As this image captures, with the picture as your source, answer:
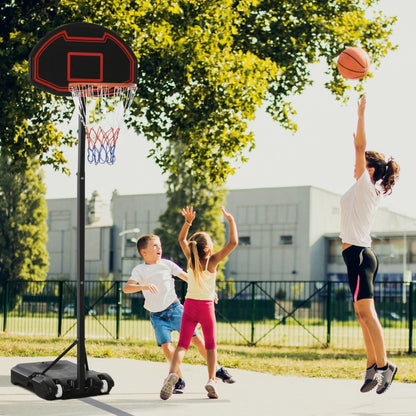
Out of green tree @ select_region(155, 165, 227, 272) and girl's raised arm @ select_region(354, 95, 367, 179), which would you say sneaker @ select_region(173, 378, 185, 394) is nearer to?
girl's raised arm @ select_region(354, 95, 367, 179)

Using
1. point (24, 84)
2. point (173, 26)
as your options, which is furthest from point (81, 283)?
point (173, 26)

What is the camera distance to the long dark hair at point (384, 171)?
Result: 7508 mm

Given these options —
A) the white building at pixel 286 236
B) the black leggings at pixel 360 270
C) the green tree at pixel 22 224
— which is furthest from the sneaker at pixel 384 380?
the white building at pixel 286 236

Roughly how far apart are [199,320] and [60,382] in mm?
1740

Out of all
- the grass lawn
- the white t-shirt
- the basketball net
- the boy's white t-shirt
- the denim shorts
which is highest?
the basketball net

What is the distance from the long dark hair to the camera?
24.6 feet

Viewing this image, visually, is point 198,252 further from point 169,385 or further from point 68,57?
point 68,57

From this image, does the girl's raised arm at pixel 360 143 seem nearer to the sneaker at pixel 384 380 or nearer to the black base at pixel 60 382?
the sneaker at pixel 384 380

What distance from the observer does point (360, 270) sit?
282 inches

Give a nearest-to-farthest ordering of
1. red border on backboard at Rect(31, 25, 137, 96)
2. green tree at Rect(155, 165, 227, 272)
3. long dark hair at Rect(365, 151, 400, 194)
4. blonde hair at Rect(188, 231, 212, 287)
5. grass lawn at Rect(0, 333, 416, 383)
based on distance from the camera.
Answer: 1. long dark hair at Rect(365, 151, 400, 194)
2. blonde hair at Rect(188, 231, 212, 287)
3. red border on backboard at Rect(31, 25, 137, 96)
4. grass lawn at Rect(0, 333, 416, 383)
5. green tree at Rect(155, 165, 227, 272)

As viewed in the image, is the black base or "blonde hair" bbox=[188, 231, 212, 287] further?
the black base

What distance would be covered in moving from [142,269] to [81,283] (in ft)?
2.87

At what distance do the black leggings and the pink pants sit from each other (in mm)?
2030

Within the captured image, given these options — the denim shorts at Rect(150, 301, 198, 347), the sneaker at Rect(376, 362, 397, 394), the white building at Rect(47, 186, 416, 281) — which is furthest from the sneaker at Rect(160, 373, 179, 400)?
the white building at Rect(47, 186, 416, 281)
